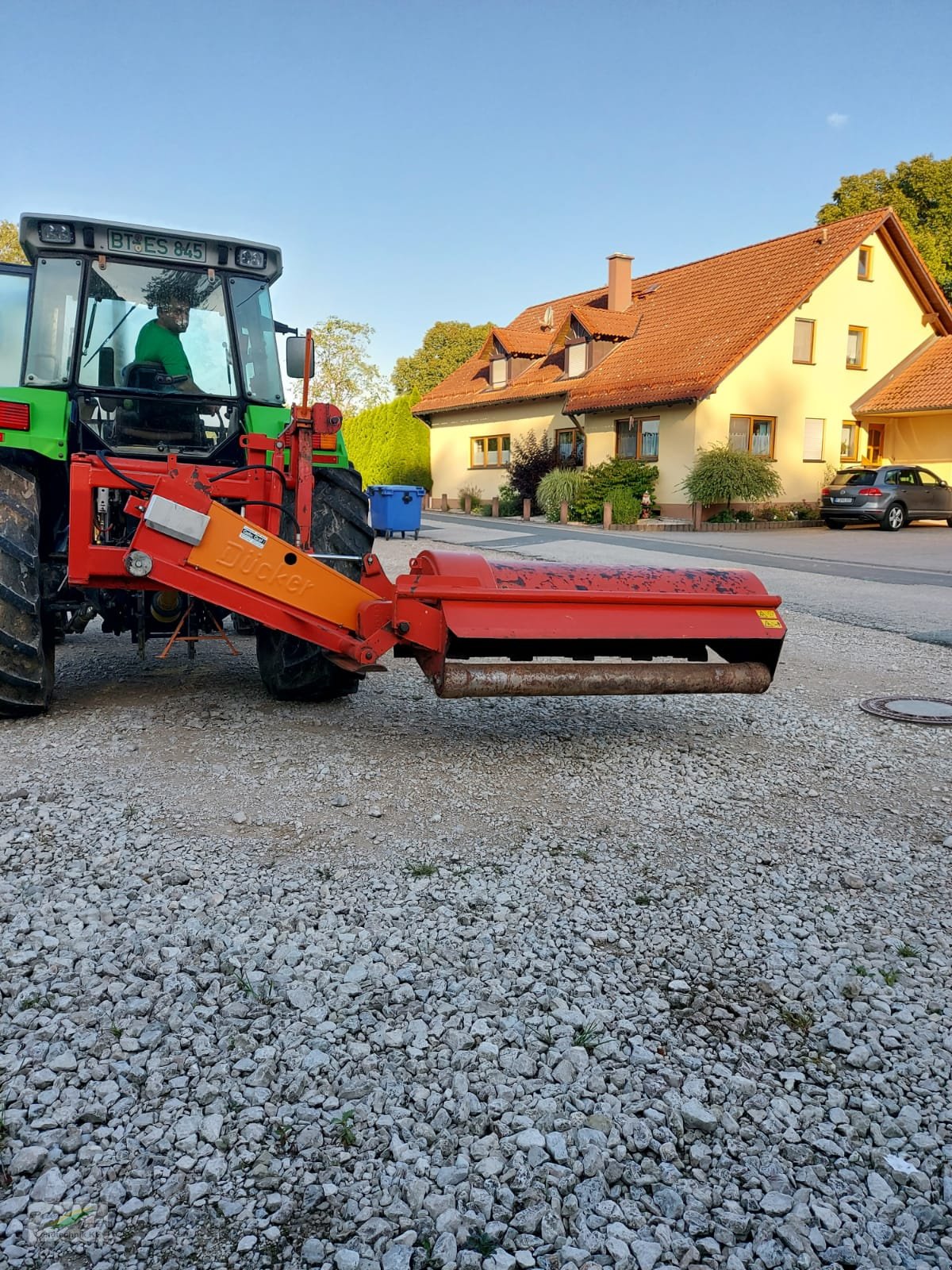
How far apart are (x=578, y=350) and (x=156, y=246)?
2736 centimetres

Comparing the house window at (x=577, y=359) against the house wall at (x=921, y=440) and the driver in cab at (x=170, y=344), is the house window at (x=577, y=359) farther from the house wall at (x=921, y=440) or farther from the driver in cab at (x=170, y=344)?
the driver in cab at (x=170, y=344)

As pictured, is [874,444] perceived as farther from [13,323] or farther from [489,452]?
[13,323]

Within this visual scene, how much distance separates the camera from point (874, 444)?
98.5 ft

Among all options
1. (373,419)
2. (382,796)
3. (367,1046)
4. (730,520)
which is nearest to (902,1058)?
(367,1046)

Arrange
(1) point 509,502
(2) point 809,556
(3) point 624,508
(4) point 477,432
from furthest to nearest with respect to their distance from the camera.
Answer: (4) point 477,432, (1) point 509,502, (3) point 624,508, (2) point 809,556

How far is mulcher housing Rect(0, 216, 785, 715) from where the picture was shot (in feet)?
15.0

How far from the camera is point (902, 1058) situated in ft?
8.16

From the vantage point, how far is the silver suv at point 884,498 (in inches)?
967

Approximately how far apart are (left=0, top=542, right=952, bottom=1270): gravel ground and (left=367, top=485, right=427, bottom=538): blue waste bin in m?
14.4

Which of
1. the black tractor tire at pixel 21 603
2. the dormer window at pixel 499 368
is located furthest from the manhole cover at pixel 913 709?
the dormer window at pixel 499 368

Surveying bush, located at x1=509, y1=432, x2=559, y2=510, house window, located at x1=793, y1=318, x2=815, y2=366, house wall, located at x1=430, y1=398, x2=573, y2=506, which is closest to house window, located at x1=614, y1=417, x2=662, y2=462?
bush, located at x1=509, y1=432, x2=559, y2=510

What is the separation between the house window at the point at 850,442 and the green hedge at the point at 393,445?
1550 cm

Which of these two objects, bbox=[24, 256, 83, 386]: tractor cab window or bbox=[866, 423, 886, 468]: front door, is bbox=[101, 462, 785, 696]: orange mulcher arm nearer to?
bbox=[24, 256, 83, 386]: tractor cab window

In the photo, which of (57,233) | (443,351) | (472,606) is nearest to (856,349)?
(57,233)
